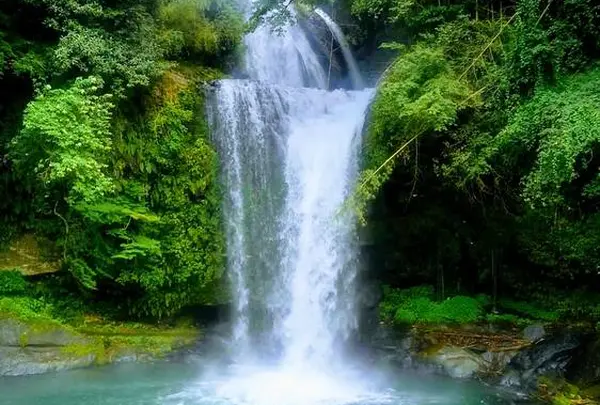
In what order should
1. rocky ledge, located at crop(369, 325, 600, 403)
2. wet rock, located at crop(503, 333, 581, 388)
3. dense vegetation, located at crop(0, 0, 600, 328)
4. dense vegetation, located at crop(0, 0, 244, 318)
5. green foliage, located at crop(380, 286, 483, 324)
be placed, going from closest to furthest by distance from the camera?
dense vegetation, located at crop(0, 0, 600, 328) → rocky ledge, located at crop(369, 325, 600, 403) → wet rock, located at crop(503, 333, 581, 388) → dense vegetation, located at crop(0, 0, 244, 318) → green foliage, located at crop(380, 286, 483, 324)

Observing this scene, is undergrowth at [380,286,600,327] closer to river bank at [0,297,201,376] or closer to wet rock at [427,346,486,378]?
wet rock at [427,346,486,378]

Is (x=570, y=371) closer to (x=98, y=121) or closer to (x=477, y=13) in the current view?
(x=477, y=13)

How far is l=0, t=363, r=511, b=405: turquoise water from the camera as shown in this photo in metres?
8.20

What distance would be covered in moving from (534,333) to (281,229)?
514 centimetres

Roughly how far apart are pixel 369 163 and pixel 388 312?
3442 mm

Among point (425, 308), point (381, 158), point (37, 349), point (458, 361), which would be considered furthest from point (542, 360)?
point (37, 349)

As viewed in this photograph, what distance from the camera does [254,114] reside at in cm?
1144

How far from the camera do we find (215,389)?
8.77 m

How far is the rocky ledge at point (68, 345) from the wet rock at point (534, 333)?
20.7ft

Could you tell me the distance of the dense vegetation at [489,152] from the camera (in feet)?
25.0

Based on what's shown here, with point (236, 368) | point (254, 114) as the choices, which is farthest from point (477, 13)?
point (236, 368)

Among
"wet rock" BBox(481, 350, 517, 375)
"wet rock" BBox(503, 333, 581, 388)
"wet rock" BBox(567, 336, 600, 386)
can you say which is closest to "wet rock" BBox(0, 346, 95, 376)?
"wet rock" BBox(481, 350, 517, 375)

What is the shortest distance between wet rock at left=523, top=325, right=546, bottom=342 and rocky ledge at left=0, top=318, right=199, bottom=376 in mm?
6308

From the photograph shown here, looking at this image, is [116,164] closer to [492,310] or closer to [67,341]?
[67,341]
